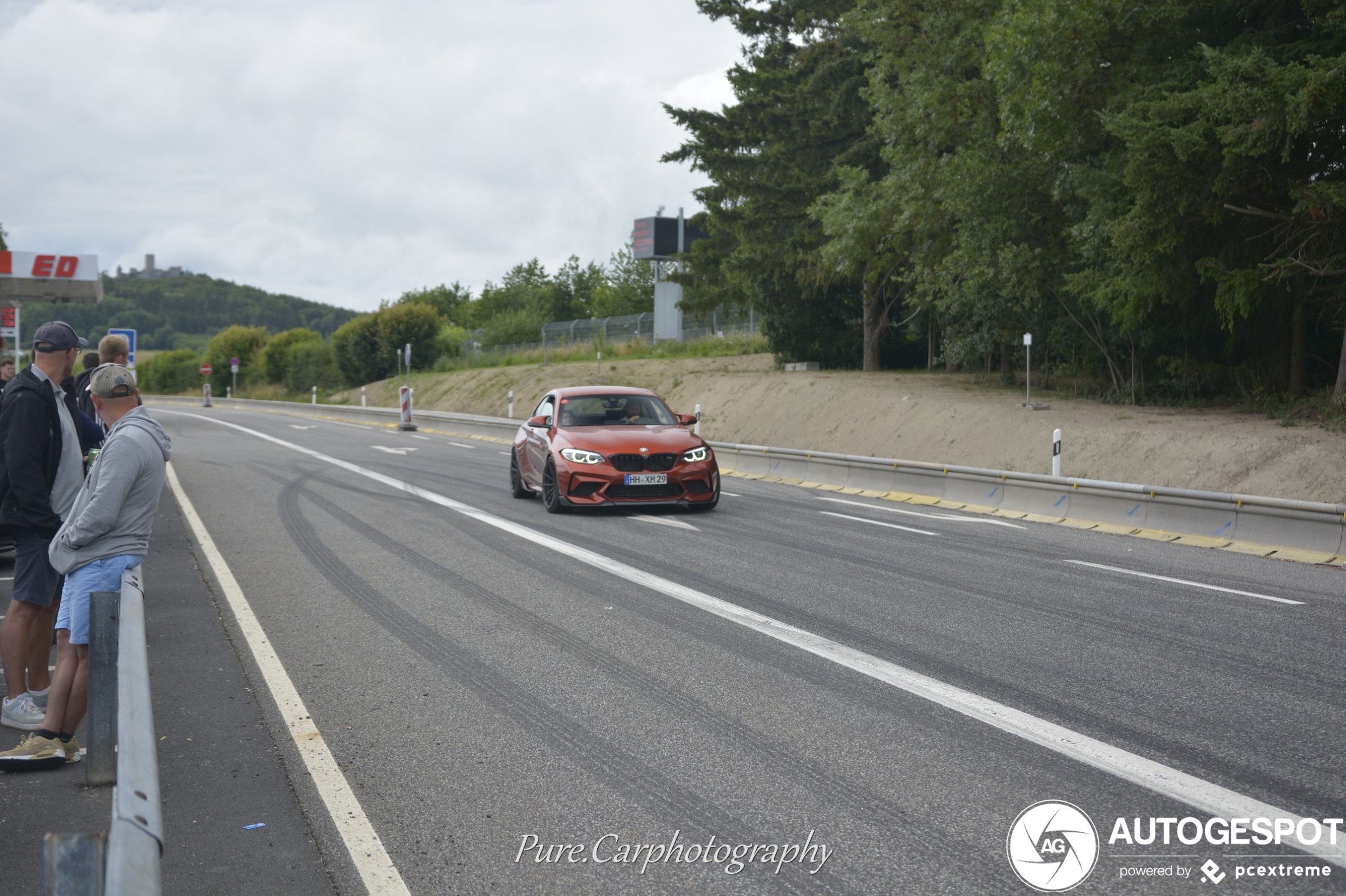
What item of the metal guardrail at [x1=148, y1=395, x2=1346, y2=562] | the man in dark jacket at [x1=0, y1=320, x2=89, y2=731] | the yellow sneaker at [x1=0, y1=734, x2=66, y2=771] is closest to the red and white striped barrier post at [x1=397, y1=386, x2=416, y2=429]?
the metal guardrail at [x1=148, y1=395, x2=1346, y2=562]

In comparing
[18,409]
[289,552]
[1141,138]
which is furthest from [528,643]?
[1141,138]

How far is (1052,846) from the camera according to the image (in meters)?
3.82

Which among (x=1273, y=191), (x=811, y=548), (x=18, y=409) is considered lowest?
(x=811, y=548)

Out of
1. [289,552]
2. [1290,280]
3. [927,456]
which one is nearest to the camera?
[289,552]

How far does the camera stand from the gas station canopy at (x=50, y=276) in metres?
24.6

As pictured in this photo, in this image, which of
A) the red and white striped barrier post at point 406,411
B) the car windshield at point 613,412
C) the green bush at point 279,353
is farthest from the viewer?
the green bush at point 279,353

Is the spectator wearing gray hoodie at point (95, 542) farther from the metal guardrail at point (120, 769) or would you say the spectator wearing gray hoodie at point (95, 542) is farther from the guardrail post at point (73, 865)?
the guardrail post at point (73, 865)

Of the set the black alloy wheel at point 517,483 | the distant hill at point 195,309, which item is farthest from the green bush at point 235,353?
the black alloy wheel at point 517,483

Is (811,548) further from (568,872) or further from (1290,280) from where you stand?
(1290,280)

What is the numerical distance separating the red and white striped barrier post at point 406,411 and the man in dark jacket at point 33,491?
31.5m

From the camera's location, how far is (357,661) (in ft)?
21.4

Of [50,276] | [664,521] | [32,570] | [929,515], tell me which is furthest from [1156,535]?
[50,276]

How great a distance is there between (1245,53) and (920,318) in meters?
18.1

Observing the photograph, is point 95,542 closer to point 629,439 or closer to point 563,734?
point 563,734
